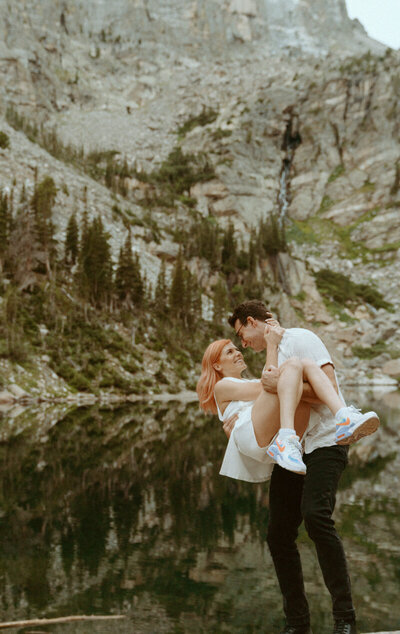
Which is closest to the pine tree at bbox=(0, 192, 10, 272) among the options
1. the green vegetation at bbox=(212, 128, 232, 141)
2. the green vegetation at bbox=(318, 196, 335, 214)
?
the green vegetation at bbox=(212, 128, 232, 141)

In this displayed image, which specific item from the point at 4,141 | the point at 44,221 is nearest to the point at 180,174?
the point at 4,141

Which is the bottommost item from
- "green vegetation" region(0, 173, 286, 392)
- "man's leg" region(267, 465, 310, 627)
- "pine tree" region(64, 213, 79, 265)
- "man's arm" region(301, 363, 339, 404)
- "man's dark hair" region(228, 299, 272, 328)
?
"man's leg" region(267, 465, 310, 627)

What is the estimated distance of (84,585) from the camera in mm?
5230

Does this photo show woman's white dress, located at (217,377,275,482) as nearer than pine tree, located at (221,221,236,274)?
Yes

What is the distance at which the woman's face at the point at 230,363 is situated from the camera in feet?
14.2

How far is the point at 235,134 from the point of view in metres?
112

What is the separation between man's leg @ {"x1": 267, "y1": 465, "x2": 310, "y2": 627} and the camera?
154 inches

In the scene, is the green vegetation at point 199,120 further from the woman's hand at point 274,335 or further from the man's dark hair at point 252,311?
the woman's hand at point 274,335

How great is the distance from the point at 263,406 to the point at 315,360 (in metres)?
0.47

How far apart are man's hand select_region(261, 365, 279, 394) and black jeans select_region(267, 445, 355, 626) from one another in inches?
21.2

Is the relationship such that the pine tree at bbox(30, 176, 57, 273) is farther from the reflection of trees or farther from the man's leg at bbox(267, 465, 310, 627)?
the man's leg at bbox(267, 465, 310, 627)

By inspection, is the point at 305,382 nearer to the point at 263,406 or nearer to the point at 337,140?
the point at 263,406

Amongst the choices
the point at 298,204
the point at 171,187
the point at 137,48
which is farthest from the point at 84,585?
the point at 137,48

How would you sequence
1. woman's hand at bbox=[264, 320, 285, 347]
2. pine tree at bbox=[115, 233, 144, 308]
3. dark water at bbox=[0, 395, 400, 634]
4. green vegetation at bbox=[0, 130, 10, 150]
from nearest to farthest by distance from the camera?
woman's hand at bbox=[264, 320, 285, 347], dark water at bbox=[0, 395, 400, 634], pine tree at bbox=[115, 233, 144, 308], green vegetation at bbox=[0, 130, 10, 150]
